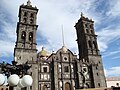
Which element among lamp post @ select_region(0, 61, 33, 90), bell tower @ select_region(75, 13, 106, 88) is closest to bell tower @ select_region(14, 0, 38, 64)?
bell tower @ select_region(75, 13, 106, 88)

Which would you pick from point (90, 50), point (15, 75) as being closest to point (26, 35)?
point (90, 50)

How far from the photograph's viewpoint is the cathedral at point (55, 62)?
31.5m

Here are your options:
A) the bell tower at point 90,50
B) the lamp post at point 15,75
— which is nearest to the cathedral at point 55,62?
the bell tower at point 90,50

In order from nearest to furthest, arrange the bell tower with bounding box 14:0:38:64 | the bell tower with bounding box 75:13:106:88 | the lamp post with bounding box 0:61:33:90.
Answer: the lamp post with bounding box 0:61:33:90 < the bell tower with bounding box 14:0:38:64 < the bell tower with bounding box 75:13:106:88

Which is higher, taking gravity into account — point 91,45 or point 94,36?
point 94,36

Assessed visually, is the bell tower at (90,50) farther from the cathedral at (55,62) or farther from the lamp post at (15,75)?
the lamp post at (15,75)

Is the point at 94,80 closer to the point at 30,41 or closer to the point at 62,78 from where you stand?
the point at 62,78

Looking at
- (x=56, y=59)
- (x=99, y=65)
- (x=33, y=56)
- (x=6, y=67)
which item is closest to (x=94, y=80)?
(x=99, y=65)

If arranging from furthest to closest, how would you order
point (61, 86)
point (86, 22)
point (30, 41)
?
1. point (86, 22)
2. point (30, 41)
3. point (61, 86)

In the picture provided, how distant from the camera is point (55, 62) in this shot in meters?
33.2

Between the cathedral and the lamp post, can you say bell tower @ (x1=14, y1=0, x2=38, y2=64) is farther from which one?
the lamp post

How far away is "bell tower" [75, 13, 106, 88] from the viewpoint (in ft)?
115

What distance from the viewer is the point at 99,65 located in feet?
124

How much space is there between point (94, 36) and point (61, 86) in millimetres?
17949
